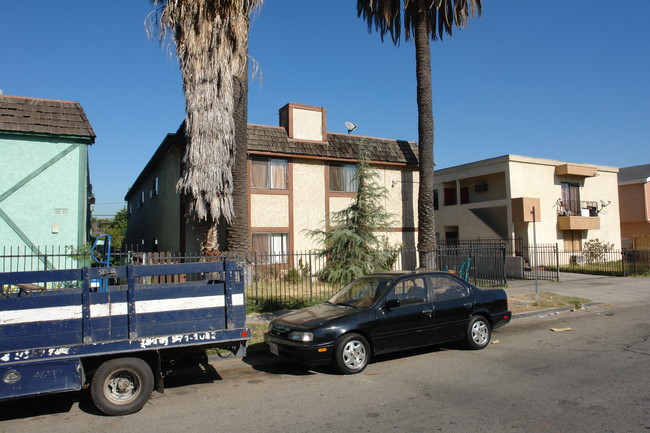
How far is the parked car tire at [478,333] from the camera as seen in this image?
8109 millimetres

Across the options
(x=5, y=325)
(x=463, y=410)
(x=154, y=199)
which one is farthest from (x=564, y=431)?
(x=154, y=199)

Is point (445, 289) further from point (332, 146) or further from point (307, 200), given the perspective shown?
point (332, 146)

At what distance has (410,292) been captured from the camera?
778 cm

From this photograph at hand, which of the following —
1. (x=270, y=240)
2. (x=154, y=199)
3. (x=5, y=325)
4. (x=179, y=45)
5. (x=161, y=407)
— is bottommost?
(x=161, y=407)

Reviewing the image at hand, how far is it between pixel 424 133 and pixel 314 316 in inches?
500

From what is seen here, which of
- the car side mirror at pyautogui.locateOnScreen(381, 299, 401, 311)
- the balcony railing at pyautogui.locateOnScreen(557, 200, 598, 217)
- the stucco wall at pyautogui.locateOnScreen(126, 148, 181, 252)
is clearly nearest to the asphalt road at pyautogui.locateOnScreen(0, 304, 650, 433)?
the car side mirror at pyautogui.locateOnScreen(381, 299, 401, 311)

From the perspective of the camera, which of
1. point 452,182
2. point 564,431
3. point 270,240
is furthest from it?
point 452,182

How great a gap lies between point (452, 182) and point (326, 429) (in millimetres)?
27141

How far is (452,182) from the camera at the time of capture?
30.2m

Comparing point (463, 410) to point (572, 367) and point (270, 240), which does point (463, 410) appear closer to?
point (572, 367)

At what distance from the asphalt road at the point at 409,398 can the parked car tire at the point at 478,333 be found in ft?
0.58

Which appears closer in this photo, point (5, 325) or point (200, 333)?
point (5, 325)

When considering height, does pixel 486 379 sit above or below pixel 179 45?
below

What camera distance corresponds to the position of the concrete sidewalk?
48.1ft
